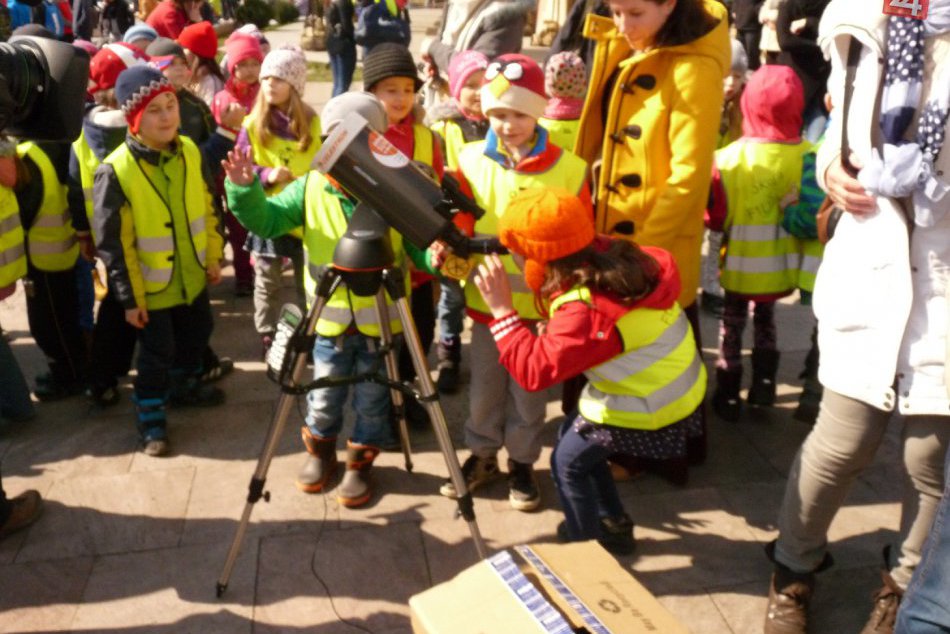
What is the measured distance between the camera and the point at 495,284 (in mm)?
2592

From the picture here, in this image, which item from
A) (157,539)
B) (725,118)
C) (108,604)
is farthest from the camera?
(725,118)

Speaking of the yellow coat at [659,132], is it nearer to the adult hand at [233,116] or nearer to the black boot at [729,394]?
the black boot at [729,394]

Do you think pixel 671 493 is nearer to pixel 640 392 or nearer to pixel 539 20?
pixel 640 392

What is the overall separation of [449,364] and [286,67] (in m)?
1.64

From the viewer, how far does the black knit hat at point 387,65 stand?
3.68m

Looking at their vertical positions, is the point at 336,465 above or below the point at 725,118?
below

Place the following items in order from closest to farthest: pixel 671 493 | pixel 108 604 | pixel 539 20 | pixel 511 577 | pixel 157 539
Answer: pixel 511 577 → pixel 108 604 → pixel 157 539 → pixel 671 493 → pixel 539 20

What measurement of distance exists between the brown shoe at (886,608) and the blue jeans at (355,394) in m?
1.82

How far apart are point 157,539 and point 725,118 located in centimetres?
388

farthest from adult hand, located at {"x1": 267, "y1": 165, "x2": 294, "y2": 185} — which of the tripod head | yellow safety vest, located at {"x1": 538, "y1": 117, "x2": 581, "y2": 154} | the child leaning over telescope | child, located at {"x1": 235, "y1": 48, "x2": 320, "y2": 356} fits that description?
the tripod head

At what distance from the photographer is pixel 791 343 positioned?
4.89m

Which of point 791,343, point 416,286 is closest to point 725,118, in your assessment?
point 791,343

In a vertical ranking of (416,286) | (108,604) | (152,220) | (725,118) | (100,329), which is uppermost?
(725,118)

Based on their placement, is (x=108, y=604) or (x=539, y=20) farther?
(x=539, y=20)
